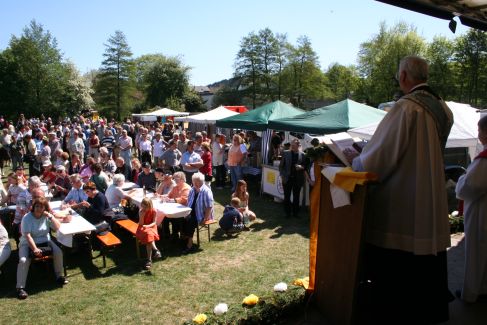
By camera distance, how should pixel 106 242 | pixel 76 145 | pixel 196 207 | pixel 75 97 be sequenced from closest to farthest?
pixel 106 242 < pixel 196 207 < pixel 76 145 < pixel 75 97

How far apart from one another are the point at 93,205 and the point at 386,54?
4422cm

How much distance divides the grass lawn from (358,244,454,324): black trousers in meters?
1.28

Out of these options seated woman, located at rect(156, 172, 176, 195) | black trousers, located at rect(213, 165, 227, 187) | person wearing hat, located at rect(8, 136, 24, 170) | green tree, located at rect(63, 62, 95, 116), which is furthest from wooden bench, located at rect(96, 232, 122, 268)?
green tree, located at rect(63, 62, 95, 116)

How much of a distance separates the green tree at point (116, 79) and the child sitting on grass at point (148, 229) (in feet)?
158

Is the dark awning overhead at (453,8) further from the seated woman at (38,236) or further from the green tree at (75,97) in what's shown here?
the green tree at (75,97)

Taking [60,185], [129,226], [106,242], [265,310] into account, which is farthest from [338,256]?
[60,185]

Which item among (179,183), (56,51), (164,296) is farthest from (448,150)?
(56,51)

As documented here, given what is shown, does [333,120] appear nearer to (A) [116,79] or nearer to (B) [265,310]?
(B) [265,310]

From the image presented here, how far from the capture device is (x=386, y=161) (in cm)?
236

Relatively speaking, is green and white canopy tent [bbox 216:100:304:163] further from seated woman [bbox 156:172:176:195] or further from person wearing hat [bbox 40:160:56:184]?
person wearing hat [bbox 40:160:56:184]

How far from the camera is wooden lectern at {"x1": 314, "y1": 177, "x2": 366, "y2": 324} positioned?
7.82ft

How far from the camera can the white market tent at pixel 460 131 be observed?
8.22 m

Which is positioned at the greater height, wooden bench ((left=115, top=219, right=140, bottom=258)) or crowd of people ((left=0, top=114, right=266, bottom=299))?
crowd of people ((left=0, top=114, right=266, bottom=299))

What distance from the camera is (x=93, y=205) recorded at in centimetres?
695
